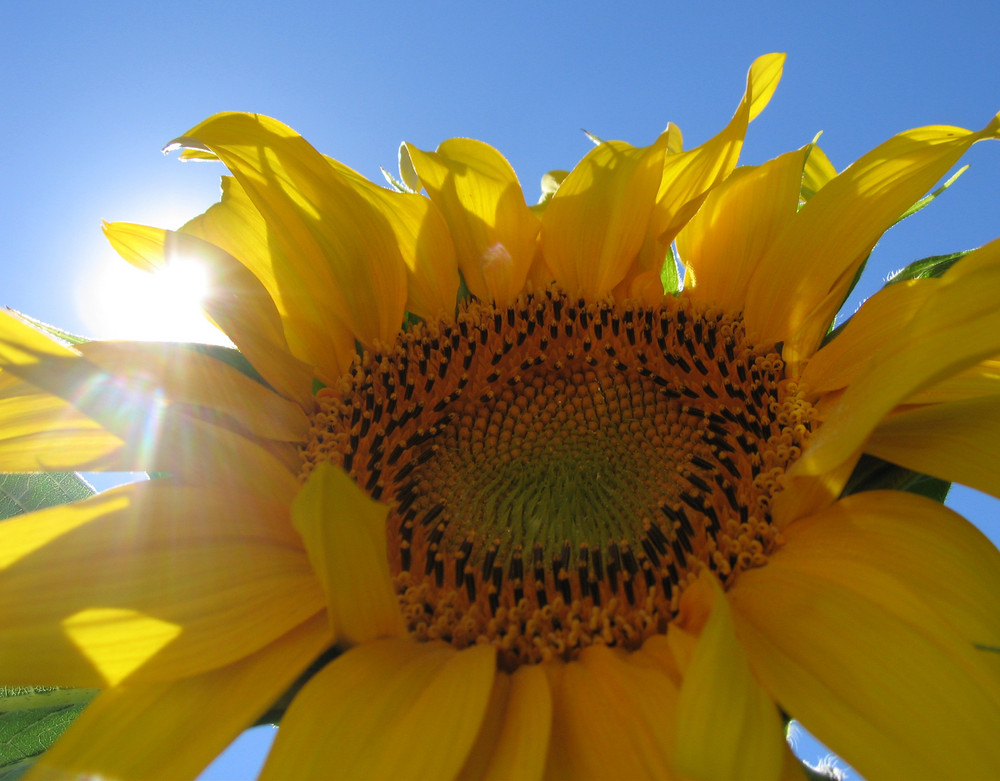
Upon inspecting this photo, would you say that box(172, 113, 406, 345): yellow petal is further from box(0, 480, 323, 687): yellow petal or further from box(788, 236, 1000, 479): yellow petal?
box(788, 236, 1000, 479): yellow petal

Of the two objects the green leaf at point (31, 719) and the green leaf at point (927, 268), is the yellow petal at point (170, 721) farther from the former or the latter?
the green leaf at point (927, 268)

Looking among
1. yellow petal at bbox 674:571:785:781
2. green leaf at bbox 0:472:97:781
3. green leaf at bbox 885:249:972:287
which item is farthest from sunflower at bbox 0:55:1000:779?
green leaf at bbox 0:472:97:781

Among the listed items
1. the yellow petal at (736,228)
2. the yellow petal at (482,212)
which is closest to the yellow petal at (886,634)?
the yellow petal at (736,228)

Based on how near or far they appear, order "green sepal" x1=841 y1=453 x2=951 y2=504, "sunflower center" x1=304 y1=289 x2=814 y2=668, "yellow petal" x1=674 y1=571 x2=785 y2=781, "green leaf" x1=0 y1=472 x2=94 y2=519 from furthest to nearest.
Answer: "green leaf" x1=0 y1=472 x2=94 y2=519 → "sunflower center" x1=304 y1=289 x2=814 y2=668 → "green sepal" x1=841 y1=453 x2=951 y2=504 → "yellow petal" x1=674 y1=571 x2=785 y2=781

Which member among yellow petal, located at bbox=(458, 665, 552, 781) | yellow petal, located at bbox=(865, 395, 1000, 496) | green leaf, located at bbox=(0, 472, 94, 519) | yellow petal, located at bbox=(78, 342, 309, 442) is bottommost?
green leaf, located at bbox=(0, 472, 94, 519)

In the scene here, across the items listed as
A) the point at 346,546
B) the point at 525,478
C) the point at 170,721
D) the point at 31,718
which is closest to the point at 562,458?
the point at 525,478

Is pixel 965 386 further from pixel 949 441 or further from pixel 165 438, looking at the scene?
pixel 165 438

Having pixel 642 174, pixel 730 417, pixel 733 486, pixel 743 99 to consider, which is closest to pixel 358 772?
pixel 733 486
